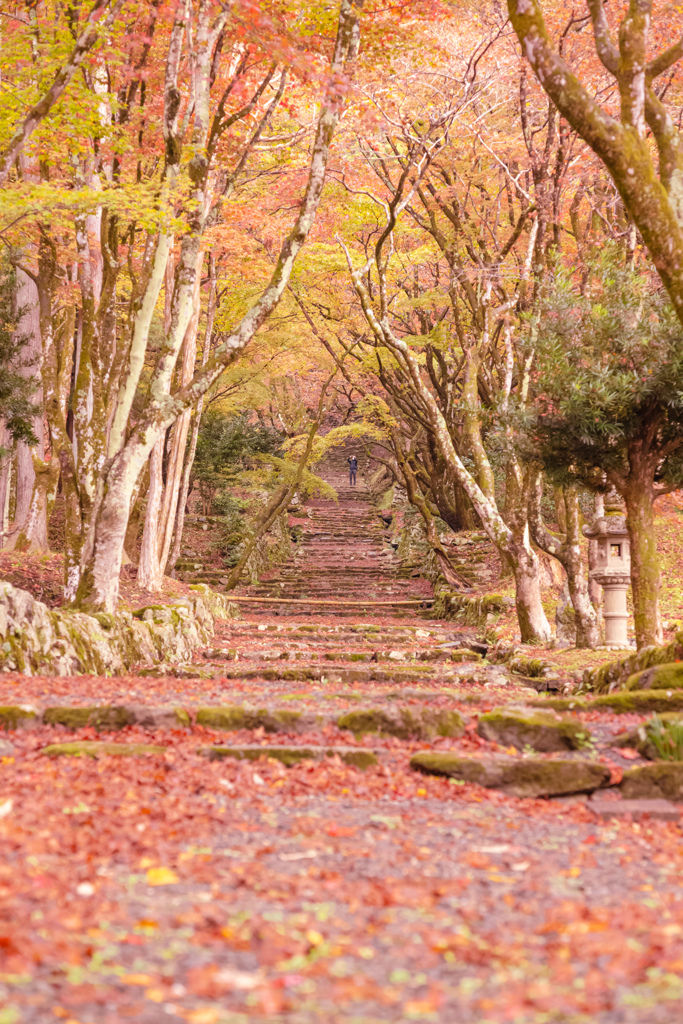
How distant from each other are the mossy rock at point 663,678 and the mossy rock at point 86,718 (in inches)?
148

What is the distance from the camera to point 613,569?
9320 millimetres

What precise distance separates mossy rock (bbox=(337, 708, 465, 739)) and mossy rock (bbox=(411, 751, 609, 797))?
78 cm

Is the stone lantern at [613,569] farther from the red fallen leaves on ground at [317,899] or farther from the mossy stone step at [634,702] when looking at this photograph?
the red fallen leaves on ground at [317,899]

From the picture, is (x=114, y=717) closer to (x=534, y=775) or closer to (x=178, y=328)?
(x=534, y=775)

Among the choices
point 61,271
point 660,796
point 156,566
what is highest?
point 61,271

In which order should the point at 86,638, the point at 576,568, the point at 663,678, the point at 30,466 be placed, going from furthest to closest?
the point at 30,466 < the point at 576,568 < the point at 86,638 < the point at 663,678

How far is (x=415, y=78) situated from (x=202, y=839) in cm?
1223

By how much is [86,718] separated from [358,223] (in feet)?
41.2

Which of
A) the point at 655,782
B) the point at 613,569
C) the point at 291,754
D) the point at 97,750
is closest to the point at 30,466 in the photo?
the point at 613,569

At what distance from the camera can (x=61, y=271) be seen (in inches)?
519

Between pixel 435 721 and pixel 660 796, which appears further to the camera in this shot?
pixel 435 721

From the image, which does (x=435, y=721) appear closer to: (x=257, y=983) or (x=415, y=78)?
(x=257, y=983)

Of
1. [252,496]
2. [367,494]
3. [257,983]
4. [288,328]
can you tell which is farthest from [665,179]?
[367,494]

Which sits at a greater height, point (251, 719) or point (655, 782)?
point (251, 719)
